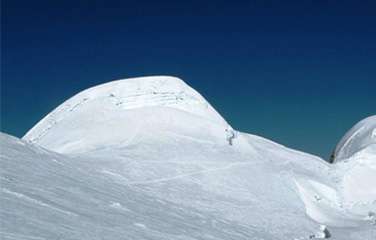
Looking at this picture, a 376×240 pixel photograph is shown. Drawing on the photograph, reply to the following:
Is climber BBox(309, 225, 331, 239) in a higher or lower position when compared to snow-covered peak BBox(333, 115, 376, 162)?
lower

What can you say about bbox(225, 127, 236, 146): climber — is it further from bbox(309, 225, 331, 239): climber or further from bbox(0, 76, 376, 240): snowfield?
bbox(309, 225, 331, 239): climber

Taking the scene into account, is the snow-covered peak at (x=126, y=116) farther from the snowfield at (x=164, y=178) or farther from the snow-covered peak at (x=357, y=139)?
the snow-covered peak at (x=357, y=139)

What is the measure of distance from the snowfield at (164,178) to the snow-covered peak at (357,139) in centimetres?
22

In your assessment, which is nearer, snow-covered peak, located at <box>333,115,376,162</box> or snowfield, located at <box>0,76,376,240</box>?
snowfield, located at <box>0,76,376,240</box>

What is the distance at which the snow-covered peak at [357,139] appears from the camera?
30922mm

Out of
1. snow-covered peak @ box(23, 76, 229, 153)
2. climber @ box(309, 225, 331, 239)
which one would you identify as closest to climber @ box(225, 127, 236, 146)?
snow-covered peak @ box(23, 76, 229, 153)

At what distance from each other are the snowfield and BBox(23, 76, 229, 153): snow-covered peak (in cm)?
6

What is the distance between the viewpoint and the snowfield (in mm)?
8992

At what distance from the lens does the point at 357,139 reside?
Result: 33281 millimetres

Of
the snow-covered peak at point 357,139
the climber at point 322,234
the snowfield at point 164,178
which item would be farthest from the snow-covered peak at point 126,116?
the snow-covered peak at point 357,139

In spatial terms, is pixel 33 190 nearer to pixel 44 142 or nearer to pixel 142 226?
pixel 142 226

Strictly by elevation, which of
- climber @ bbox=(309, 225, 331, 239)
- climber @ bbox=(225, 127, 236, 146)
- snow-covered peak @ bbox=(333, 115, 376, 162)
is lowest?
climber @ bbox=(309, 225, 331, 239)

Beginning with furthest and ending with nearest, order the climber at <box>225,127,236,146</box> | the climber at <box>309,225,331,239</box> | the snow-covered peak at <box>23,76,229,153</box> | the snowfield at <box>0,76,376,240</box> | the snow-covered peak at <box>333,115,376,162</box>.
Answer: the snow-covered peak at <box>333,115,376,162</box>, the climber at <box>225,127,236,146</box>, the snow-covered peak at <box>23,76,229,153</box>, the climber at <box>309,225,331,239</box>, the snowfield at <box>0,76,376,240</box>

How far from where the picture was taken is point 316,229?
15.9m
